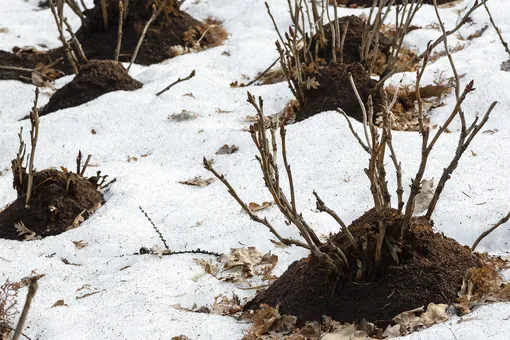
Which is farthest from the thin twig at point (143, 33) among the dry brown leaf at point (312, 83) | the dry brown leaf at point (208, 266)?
the dry brown leaf at point (208, 266)

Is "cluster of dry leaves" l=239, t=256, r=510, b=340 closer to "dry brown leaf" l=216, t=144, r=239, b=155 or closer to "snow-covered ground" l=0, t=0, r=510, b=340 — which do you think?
"snow-covered ground" l=0, t=0, r=510, b=340

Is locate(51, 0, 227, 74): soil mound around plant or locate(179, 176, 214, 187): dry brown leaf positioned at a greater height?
locate(51, 0, 227, 74): soil mound around plant

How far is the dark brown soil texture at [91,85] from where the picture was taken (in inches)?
235

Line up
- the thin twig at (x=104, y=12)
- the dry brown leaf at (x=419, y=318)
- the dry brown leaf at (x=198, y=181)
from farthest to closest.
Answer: the thin twig at (x=104, y=12)
the dry brown leaf at (x=198, y=181)
the dry brown leaf at (x=419, y=318)

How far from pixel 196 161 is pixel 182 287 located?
1.71 metres

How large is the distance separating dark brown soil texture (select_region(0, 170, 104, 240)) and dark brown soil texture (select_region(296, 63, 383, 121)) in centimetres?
184

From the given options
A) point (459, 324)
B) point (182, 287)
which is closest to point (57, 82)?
point (182, 287)

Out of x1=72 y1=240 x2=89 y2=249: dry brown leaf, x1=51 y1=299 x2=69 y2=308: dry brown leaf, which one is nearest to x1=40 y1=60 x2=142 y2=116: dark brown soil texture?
x1=72 y1=240 x2=89 y2=249: dry brown leaf

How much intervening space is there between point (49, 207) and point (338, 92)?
2323 millimetres

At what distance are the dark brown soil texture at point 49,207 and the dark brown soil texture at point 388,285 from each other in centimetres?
185

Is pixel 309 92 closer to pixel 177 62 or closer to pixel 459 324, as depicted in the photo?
pixel 177 62

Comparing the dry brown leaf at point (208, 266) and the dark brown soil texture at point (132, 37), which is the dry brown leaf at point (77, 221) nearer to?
the dry brown leaf at point (208, 266)

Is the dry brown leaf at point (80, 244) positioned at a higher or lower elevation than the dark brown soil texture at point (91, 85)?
lower

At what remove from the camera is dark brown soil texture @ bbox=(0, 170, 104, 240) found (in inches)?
161
